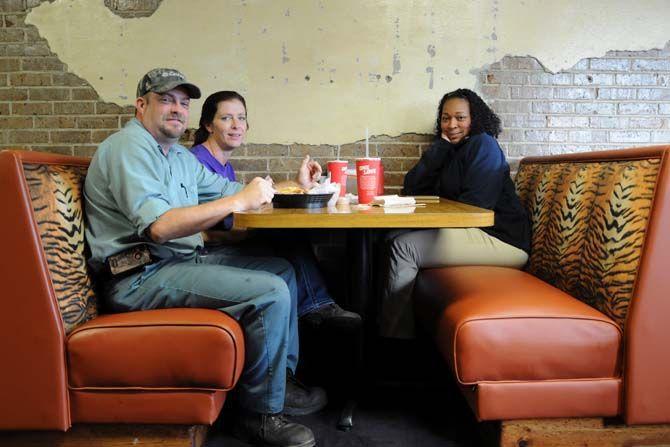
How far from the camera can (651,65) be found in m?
2.90

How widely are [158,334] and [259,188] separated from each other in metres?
0.52

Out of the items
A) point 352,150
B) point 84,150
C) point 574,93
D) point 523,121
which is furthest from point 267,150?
point 574,93

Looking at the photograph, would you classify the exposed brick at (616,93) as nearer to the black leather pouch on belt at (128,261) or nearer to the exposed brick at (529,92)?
the exposed brick at (529,92)

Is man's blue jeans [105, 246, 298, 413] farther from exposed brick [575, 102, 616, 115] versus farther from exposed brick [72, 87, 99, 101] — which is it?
exposed brick [575, 102, 616, 115]

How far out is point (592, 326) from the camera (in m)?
1.51

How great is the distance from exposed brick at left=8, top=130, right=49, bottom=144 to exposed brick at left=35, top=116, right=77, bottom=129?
1.8 inches

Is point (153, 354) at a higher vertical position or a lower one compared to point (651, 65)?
lower

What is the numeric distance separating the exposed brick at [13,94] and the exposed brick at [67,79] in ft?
0.60

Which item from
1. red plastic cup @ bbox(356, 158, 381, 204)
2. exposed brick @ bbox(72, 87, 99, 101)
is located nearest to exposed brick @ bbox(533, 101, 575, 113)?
red plastic cup @ bbox(356, 158, 381, 204)

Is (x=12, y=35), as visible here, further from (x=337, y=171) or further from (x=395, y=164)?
(x=395, y=164)

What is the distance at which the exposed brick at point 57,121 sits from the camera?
2.91 meters

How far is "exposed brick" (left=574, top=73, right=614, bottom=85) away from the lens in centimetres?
291

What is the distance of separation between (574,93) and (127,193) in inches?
97.4

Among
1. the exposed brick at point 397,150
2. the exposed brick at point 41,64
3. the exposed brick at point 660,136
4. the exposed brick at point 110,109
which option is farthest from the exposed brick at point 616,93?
the exposed brick at point 41,64
